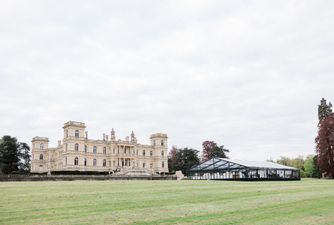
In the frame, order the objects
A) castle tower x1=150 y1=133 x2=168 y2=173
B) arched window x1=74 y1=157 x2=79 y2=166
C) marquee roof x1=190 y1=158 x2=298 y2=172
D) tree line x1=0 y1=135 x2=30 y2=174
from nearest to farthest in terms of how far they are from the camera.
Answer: marquee roof x1=190 y1=158 x2=298 y2=172
tree line x1=0 y1=135 x2=30 y2=174
arched window x1=74 y1=157 x2=79 y2=166
castle tower x1=150 y1=133 x2=168 y2=173

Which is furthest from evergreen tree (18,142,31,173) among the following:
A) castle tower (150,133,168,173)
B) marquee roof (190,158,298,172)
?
marquee roof (190,158,298,172)

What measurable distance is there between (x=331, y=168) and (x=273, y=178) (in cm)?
1306

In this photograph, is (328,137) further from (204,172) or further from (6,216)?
(6,216)

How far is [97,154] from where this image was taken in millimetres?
88750

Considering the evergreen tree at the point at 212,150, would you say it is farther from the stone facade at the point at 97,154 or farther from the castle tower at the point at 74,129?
the castle tower at the point at 74,129

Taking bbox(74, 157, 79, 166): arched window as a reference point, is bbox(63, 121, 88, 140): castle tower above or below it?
above

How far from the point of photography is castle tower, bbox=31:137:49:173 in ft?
315

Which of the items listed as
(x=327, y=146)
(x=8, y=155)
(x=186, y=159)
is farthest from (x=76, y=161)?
(x=327, y=146)

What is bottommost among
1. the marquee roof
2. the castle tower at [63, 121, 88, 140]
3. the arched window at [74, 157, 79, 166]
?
the marquee roof

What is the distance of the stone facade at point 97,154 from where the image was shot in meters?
82.6

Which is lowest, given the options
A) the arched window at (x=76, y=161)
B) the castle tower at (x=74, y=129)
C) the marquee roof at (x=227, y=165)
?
the marquee roof at (x=227, y=165)

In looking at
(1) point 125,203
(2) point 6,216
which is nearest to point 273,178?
(1) point 125,203

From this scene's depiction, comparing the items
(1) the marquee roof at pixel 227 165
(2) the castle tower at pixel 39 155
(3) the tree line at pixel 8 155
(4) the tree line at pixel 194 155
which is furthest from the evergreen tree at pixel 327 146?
(2) the castle tower at pixel 39 155

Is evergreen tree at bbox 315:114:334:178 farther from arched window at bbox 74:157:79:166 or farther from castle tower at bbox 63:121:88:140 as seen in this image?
arched window at bbox 74:157:79:166
